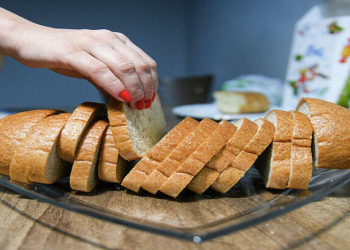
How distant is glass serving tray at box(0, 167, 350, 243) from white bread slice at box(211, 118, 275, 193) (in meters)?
0.06

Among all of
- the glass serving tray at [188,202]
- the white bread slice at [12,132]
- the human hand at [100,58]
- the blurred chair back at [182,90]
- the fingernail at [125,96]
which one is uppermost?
the human hand at [100,58]

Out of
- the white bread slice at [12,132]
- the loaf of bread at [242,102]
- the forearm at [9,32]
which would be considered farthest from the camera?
the loaf of bread at [242,102]

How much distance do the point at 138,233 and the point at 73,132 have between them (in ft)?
1.92

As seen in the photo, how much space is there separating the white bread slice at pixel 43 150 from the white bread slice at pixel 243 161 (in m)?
0.78

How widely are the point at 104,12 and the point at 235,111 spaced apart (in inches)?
213

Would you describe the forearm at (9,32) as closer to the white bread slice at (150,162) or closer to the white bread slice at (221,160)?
the white bread slice at (150,162)

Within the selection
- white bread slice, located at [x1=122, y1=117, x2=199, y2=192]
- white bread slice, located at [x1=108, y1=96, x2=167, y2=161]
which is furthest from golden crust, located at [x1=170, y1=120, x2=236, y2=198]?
white bread slice, located at [x1=108, y1=96, x2=167, y2=161]

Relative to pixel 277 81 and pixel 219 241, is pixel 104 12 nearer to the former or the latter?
pixel 277 81

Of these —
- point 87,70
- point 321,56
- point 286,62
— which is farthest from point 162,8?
point 87,70

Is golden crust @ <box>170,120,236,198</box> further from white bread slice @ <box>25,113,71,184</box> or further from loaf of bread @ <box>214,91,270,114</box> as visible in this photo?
loaf of bread @ <box>214,91,270,114</box>

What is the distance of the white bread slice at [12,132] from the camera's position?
143 centimetres

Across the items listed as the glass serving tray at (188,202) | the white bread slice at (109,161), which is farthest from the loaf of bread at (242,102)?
the white bread slice at (109,161)

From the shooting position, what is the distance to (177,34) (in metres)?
8.08

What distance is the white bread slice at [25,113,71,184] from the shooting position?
1.35 m
